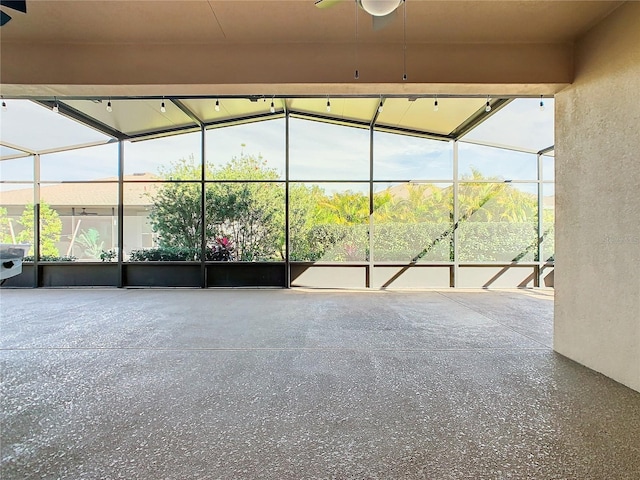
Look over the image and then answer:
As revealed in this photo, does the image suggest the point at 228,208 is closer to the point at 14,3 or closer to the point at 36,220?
the point at 36,220

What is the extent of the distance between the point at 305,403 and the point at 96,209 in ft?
25.4

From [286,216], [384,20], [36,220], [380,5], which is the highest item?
[384,20]

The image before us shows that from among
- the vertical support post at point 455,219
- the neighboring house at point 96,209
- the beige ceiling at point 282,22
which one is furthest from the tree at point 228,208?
the beige ceiling at point 282,22

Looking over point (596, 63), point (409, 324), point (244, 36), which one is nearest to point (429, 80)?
point (596, 63)

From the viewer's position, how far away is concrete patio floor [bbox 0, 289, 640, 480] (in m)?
1.69

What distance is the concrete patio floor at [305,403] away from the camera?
1.69 meters

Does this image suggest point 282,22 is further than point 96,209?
No

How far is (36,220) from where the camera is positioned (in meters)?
7.59

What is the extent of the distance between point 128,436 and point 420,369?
7.52 ft

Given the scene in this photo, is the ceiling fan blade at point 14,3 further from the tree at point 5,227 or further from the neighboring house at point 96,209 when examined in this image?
the tree at point 5,227

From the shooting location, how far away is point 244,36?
9.97 ft

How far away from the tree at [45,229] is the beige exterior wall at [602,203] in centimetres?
983

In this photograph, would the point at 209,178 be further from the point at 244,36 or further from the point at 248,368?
the point at 248,368

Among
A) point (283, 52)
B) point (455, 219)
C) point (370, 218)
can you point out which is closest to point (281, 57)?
point (283, 52)
